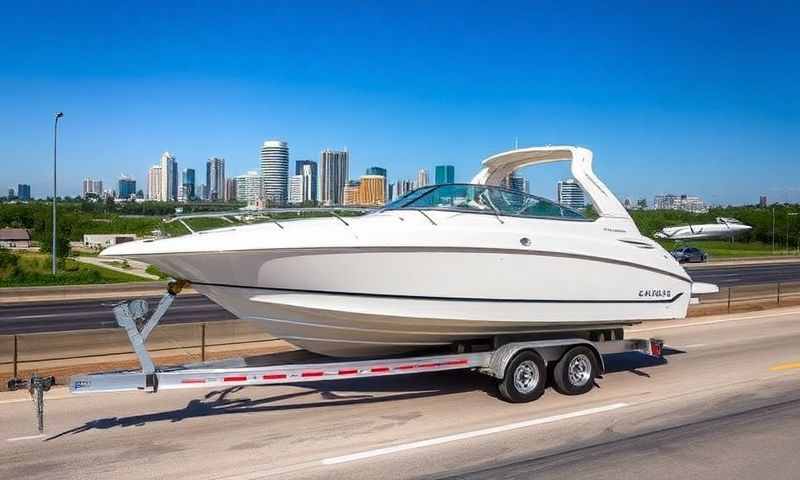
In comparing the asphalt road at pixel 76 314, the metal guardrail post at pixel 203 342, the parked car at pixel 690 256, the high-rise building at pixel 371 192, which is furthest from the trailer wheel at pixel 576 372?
the parked car at pixel 690 256

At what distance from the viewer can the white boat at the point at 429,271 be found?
7.34 meters

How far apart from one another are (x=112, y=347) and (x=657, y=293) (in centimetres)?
867

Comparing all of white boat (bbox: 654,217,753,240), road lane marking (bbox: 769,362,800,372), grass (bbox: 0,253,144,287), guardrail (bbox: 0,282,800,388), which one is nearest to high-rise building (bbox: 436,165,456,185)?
guardrail (bbox: 0,282,800,388)

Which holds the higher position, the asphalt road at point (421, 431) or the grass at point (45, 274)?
the grass at point (45, 274)

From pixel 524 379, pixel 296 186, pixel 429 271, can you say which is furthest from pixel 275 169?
pixel 524 379

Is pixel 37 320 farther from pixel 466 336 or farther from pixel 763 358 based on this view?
pixel 763 358

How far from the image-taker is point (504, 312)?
843 centimetres

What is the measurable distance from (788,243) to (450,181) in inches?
3153

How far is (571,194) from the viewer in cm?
1027

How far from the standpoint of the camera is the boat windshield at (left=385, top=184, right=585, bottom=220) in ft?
28.0

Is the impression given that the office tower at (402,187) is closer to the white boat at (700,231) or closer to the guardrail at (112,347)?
the guardrail at (112,347)

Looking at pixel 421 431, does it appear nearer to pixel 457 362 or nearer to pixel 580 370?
pixel 457 362

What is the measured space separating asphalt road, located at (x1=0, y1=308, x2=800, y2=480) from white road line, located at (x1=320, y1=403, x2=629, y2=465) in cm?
2

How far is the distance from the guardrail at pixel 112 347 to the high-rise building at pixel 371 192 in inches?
91.3
